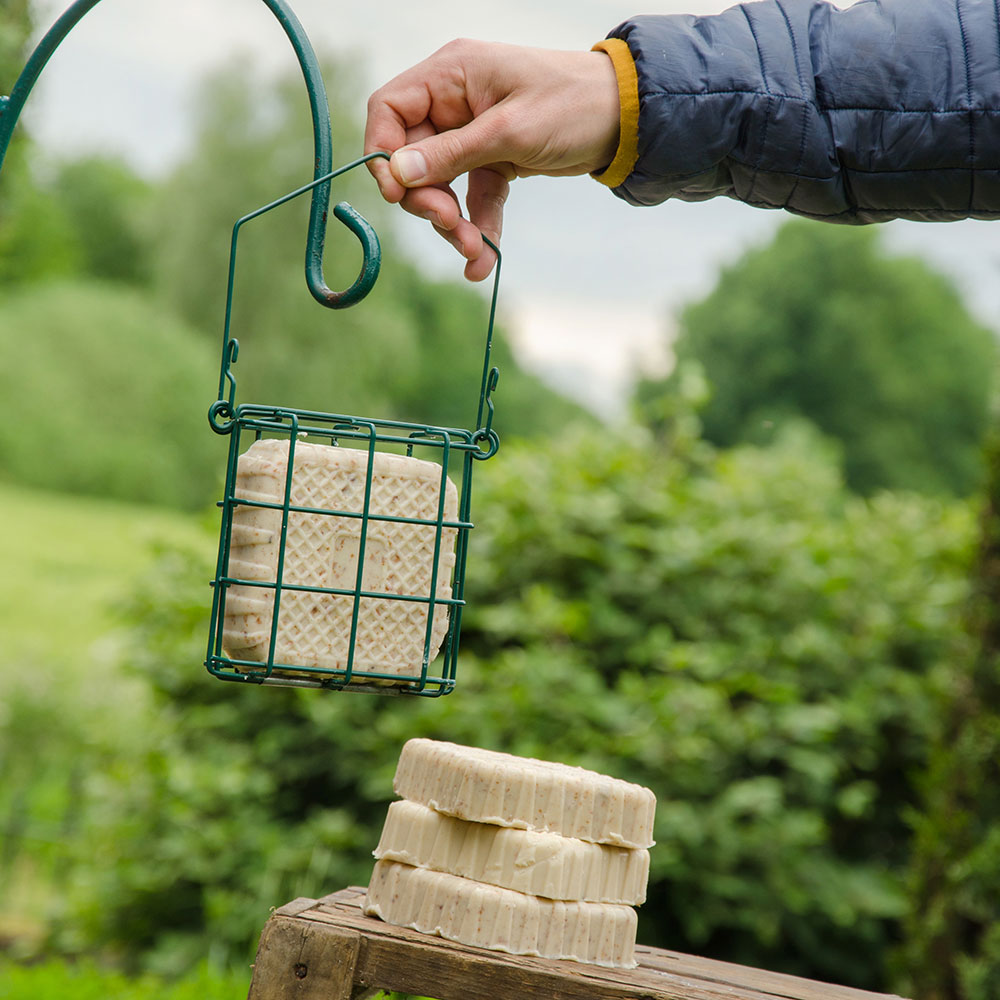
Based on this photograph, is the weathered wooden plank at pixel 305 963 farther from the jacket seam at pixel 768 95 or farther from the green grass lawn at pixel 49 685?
the green grass lawn at pixel 49 685

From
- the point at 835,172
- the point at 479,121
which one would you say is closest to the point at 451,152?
the point at 479,121

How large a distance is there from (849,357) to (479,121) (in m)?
16.3

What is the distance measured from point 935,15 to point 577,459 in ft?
7.92

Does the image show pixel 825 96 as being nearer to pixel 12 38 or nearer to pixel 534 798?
pixel 534 798

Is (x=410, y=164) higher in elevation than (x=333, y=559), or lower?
higher

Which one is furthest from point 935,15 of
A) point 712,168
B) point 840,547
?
point 840,547

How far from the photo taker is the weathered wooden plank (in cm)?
135

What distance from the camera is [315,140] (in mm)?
1411

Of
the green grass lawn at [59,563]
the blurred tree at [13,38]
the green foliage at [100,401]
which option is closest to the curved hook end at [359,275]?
the blurred tree at [13,38]

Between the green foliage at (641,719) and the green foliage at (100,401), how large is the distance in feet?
35.4

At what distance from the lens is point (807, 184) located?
1.57 m

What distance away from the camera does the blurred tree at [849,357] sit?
15891mm

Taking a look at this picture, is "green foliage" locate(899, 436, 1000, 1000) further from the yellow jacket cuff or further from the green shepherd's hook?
the green shepherd's hook

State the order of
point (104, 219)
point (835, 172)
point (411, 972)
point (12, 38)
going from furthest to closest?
point (104, 219) → point (12, 38) → point (835, 172) → point (411, 972)
